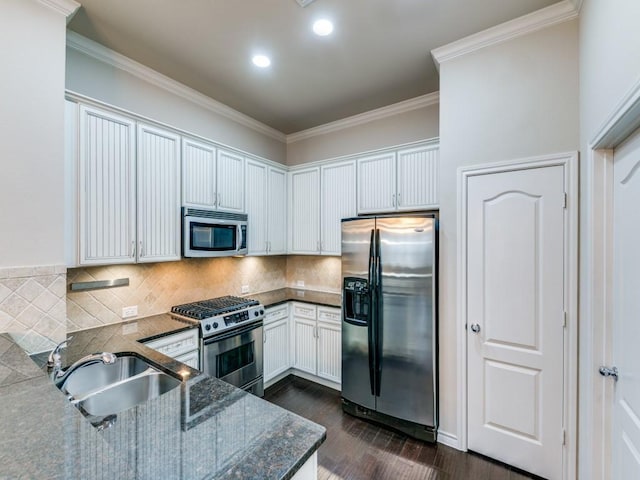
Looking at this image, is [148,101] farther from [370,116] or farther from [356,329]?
[356,329]

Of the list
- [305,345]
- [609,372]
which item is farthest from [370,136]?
[609,372]

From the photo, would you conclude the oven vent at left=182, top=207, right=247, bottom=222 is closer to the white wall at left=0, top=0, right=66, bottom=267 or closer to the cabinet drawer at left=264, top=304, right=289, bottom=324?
the white wall at left=0, top=0, right=66, bottom=267

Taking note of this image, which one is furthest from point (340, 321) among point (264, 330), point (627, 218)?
point (627, 218)

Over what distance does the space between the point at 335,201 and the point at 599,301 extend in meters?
2.39

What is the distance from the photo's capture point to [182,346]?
2.27 m

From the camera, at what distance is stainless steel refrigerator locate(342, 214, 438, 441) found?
2.32 m

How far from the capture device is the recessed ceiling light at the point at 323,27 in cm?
203

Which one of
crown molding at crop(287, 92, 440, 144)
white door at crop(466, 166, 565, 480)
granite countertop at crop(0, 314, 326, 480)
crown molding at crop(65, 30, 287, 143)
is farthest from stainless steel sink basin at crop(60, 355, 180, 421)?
crown molding at crop(287, 92, 440, 144)

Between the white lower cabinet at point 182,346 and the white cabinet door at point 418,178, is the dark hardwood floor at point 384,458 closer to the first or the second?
the white lower cabinet at point 182,346

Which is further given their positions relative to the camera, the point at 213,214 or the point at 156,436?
the point at 213,214

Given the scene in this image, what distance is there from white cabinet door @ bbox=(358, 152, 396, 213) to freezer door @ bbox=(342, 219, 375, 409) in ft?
1.70

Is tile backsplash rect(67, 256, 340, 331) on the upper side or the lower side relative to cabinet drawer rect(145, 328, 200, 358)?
upper

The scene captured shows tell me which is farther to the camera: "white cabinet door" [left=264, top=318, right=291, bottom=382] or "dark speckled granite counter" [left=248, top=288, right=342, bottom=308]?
"dark speckled granite counter" [left=248, top=288, right=342, bottom=308]

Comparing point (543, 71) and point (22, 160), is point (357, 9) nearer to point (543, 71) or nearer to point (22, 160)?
point (543, 71)
